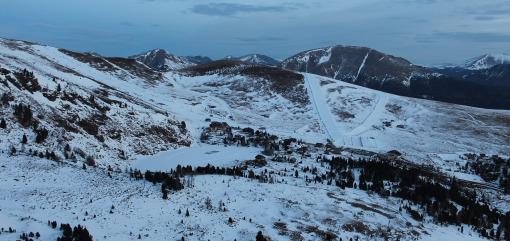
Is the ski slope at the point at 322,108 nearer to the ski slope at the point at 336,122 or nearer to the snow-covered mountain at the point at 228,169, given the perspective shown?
the ski slope at the point at 336,122

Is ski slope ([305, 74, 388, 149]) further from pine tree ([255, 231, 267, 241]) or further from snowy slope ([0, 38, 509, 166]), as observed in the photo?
pine tree ([255, 231, 267, 241])

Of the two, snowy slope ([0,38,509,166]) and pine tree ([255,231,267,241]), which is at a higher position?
snowy slope ([0,38,509,166])

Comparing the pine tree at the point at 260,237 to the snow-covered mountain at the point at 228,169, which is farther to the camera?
the snow-covered mountain at the point at 228,169

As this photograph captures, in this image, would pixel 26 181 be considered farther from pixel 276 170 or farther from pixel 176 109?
pixel 176 109

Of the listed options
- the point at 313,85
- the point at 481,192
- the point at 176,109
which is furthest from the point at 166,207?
the point at 313,85

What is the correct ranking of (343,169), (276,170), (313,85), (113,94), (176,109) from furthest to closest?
(313,85)
(176,109)
(113,94)
(343,169)
(276,170)

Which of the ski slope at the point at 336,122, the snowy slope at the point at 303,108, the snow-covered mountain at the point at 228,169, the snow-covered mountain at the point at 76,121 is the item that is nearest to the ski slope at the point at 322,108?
the ski slope at the point at 336,122

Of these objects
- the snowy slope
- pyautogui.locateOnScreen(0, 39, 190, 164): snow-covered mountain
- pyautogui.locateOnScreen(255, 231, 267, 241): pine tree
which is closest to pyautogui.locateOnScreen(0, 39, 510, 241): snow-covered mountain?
pyautogui.locateOnScreen(0, 39, 190, 164): snow-covered mountain

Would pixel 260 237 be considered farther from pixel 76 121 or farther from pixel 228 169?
pixel 76 121
